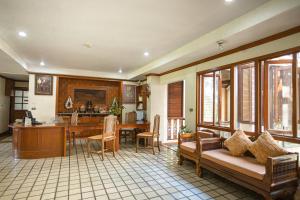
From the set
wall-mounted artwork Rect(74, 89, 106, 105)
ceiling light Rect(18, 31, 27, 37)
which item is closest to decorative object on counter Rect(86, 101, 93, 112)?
wall-mounted artwork Rect(74, 89, 106, 105)

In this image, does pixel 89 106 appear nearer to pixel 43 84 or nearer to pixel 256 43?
pixel 43 84

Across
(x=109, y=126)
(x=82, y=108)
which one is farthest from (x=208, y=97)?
(x=82, y=108)

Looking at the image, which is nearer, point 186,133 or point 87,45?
point 87,45

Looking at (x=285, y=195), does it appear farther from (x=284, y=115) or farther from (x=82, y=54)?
(x=82, y=54)

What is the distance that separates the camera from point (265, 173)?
2330mm

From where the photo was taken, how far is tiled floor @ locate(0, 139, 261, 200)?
2729 millimetres

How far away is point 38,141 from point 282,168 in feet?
16.2

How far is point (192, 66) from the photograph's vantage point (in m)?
4.94

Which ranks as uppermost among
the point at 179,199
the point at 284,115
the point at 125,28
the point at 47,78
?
the point at 125,28

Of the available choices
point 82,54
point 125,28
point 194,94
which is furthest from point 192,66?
point 82,54

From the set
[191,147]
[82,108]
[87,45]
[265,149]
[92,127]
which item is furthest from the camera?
[82,108]

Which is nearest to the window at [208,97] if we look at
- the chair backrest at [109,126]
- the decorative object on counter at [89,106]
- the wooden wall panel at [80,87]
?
the chair backrest at [109,126]

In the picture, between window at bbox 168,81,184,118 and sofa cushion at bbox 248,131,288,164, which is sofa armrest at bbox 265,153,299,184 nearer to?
sofa cushion at bbox 248,131,288,164

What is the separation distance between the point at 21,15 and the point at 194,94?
12.7 feet
